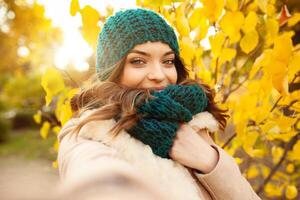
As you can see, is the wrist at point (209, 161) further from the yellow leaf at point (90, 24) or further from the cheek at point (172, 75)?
the yellow leaf at point (90, 24)

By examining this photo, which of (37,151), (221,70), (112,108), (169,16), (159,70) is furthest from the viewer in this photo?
(37,151)

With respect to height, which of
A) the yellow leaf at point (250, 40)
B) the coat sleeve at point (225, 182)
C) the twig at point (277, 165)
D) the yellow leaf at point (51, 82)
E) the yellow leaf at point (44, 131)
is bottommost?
the twig at point (277, 165)

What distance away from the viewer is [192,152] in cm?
138

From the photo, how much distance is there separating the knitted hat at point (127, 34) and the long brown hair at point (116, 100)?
0.13ft

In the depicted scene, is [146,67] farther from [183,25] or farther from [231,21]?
[231,21]

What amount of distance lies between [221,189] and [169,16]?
789mm

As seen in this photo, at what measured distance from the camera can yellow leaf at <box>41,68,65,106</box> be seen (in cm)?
184

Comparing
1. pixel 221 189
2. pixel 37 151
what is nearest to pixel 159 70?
pixel 221 189

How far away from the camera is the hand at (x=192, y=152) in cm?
137

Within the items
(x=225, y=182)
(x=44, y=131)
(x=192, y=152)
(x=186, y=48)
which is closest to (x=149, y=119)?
(x=192, y=152)

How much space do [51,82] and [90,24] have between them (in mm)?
380

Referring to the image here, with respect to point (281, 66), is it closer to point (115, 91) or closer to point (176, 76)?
point (176, 76)

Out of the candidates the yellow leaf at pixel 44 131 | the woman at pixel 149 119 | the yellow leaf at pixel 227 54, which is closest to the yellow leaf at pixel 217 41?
the yellow leaf at pixel 227 54

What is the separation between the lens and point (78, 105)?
1547 mm
